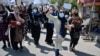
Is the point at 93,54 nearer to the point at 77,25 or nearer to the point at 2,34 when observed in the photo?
the point at 77,25

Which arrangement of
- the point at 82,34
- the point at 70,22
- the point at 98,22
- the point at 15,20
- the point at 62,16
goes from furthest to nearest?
1. the point at 98,22
2. the point at 82,34
3. the point at 62,16
4. the point at 70,22
5. the point at 15,20

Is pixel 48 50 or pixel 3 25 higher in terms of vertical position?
pixel 3 25

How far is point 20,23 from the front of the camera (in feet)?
31.8

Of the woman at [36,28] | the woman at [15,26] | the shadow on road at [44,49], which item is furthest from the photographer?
the woman at [36,28]

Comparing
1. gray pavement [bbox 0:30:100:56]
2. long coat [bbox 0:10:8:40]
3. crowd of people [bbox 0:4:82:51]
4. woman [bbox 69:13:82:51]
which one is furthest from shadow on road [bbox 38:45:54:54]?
long coat [bbox 0:10:8:40]

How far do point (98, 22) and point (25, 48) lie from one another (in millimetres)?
6411

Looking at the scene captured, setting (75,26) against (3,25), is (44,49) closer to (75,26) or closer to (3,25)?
(75,26)

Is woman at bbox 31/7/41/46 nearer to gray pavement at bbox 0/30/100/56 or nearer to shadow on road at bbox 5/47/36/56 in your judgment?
gray pavement at bbox 0/30/100/56

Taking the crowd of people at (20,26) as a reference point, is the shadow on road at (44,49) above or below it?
below

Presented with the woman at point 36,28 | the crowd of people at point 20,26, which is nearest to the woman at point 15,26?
the crowd of people at point 20,26

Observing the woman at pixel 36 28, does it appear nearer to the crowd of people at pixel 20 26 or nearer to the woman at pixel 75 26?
the crowd of people at pixel 20 26

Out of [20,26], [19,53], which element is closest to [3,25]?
[20,26]

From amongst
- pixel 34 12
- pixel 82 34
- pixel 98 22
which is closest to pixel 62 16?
pixel 34 12

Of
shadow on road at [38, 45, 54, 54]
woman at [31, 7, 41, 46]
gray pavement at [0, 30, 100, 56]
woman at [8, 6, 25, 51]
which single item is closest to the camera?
woman at [8, 6, 25, 51]
